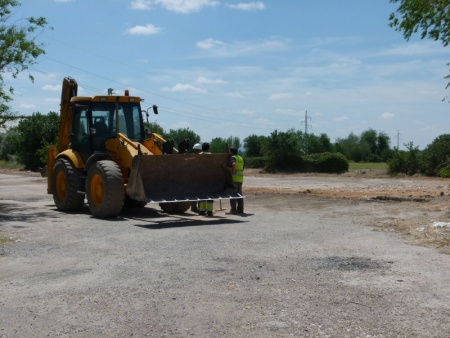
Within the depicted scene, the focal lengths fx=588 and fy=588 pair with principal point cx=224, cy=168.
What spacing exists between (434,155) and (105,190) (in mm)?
29663

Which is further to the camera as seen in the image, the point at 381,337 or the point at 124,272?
the point at 124,272

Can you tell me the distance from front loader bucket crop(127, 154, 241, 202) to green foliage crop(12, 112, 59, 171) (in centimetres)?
3346

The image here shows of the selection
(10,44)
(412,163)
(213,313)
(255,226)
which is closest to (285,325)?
(213,313)

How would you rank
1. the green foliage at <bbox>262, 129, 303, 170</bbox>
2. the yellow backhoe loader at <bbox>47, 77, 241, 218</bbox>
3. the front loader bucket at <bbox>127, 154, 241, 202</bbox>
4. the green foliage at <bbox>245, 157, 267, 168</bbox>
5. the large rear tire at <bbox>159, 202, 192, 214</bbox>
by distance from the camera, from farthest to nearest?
the green foliage at <bbox>245, 157, 267, 168</bbox> < the green foliage at <bbox>262, 129, 303, 170</bbox> < the large rear tire at <bbox>159, 202, 192, 214</bbox> < the yellow backhoe loader at <bbox>47, 77, 241, 218</bbox> < the front loader bucket at <bbox>127, 154, 241, 202</bbox>

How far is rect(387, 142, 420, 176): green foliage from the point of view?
3978 centimetres

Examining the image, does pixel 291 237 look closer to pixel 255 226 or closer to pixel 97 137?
pixel 255 226

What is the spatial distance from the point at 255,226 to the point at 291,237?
69.4 inches

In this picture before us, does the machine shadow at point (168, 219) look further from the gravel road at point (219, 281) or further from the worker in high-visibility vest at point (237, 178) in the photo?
the worker in high-visibility vest at point (237, 178)

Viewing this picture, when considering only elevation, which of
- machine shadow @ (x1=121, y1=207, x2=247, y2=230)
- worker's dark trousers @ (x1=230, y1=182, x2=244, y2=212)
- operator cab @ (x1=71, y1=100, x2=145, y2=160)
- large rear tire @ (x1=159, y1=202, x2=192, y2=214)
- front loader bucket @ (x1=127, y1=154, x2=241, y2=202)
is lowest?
machine shadow @ (x1=121, y1=207, x2=247, y2=230)

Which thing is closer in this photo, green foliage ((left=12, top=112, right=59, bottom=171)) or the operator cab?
the operator cab

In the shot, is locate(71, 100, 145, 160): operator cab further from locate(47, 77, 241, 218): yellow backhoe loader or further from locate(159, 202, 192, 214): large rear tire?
locate(159, 202, 192, 214): large rear tire

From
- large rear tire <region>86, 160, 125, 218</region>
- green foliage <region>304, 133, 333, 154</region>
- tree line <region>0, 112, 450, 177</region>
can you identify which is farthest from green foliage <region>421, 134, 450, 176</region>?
large rear tire <region>86, 160, 125, 218</region>

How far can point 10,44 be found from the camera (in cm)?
1655

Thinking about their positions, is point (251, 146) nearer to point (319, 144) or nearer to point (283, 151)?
point (319, 144)
